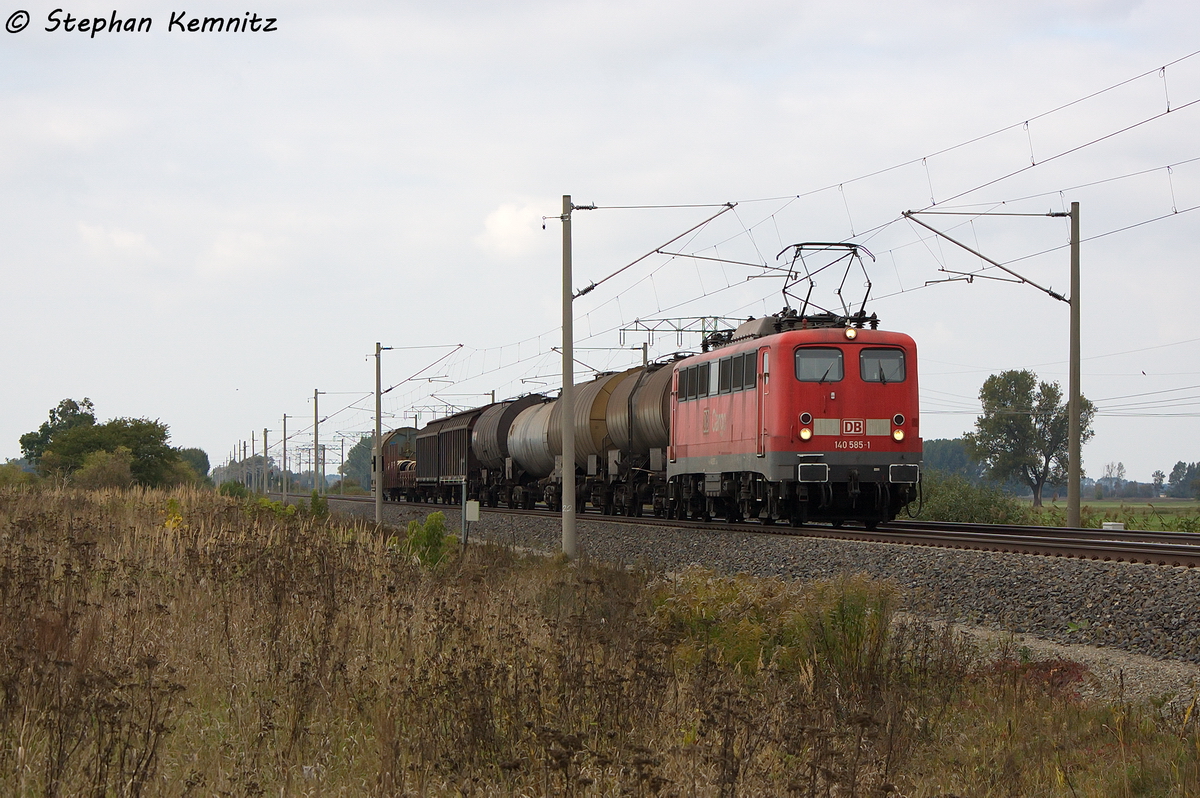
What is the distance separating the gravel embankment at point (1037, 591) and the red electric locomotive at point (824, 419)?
205 centimetres

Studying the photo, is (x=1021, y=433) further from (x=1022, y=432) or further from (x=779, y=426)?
(x=779, y=426)

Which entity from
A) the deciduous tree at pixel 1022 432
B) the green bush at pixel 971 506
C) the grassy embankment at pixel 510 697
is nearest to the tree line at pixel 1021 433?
the deciduous tree at pixel 1022 432

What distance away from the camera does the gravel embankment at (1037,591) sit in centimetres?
971

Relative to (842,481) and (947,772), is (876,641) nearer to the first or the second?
(947,772)

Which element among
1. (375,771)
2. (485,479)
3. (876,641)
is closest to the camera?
(375,771)

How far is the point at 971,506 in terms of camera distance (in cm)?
3142

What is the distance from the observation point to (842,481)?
63.9 feet

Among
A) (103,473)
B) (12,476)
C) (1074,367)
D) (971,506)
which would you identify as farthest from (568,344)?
(12,476)

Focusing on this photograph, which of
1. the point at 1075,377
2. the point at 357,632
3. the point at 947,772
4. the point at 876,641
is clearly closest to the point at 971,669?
the point at 876,641

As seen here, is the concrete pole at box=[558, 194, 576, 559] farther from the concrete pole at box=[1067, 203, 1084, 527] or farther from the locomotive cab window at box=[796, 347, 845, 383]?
the concrete pole at box=[1067, 203, 1084, 527]

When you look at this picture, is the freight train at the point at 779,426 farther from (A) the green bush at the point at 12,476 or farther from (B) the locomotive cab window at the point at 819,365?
(A) the green bush at the point at 12,476

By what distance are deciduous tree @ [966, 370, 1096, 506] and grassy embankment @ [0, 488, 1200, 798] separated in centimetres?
9750

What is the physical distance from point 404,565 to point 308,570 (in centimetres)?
184

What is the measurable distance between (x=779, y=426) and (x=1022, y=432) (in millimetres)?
90501
